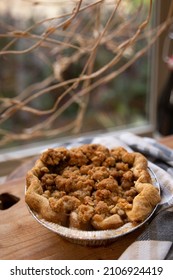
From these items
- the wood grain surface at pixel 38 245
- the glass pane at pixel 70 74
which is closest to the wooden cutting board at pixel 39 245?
the wood grain surface at pixel 38 245

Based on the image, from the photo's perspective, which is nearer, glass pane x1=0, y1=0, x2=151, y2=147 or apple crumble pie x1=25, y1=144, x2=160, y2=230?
apple crumble pie x1=25, y1=144, x2=160, y2=230

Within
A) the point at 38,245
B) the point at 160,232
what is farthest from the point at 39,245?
the point at 160,232

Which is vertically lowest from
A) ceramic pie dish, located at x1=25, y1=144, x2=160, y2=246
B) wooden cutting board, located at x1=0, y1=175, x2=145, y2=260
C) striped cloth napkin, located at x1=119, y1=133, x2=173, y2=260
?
wooden cutting board, located at x1=0, y1=175, x2=145, y2=260

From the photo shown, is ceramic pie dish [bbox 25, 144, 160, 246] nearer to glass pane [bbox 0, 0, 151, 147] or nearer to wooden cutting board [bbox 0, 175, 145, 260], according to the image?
wooden cutting board [bbox 0, 175, 145, 260]

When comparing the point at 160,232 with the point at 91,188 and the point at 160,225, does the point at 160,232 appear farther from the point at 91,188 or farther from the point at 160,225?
the point at 91,188

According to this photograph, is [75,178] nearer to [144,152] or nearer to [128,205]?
[128,205]

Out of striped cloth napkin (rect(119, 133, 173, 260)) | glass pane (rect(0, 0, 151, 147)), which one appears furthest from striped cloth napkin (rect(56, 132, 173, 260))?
glass pane (rect(0, 0, 151, 147))

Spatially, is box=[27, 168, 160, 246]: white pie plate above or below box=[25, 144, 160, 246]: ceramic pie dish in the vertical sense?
below
